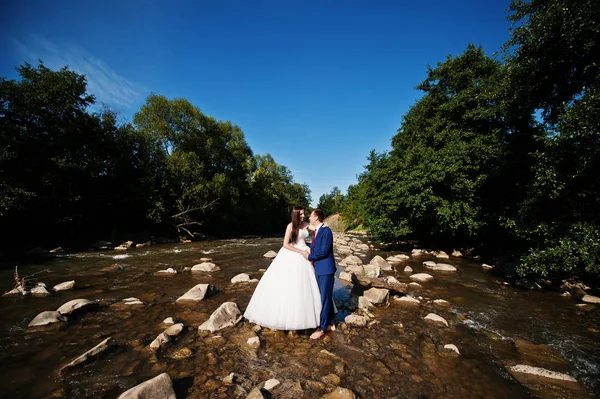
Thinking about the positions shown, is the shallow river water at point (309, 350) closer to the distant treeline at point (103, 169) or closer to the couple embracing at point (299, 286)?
the couple embracing at point (299, 286)

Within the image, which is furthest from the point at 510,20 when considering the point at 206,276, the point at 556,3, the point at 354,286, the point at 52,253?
the point at 52,253

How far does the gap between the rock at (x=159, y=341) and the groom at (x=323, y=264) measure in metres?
2.94

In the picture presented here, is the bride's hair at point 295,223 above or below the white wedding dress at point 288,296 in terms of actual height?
above

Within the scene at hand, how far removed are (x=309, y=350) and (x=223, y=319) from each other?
217cm

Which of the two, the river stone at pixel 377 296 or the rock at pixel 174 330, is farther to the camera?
the river stone at pixel 377 296

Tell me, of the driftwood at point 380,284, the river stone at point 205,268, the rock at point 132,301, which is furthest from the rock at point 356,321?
the river stone at point 205,268

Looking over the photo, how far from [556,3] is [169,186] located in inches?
1239

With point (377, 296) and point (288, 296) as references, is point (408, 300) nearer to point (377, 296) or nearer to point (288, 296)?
point (377, 296)

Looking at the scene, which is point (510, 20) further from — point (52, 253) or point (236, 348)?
point (52, 253)

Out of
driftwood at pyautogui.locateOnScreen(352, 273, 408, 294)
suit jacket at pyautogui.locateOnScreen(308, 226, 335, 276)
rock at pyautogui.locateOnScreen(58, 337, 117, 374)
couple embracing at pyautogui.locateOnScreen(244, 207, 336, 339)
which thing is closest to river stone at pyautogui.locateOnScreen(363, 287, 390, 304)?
driftwood at pyautogui.locateOnScreen(352, 273, 408, 294)

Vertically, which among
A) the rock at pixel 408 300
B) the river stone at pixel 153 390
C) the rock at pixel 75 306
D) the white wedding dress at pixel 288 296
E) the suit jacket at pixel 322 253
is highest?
the suit jacket at pixel 322 253

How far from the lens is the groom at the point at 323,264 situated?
17.2ft

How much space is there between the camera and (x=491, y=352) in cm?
505

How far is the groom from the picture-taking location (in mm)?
5242
